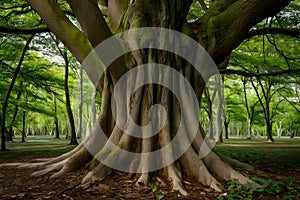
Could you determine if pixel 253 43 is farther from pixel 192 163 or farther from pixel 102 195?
pixel 102 195

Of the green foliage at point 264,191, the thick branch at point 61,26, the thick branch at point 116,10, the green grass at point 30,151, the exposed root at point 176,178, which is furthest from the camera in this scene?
the green grass at point 30,151

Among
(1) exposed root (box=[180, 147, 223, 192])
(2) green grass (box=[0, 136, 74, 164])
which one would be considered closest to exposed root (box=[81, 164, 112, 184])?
(1) exposed root (box=[180, 147, 223, 192])

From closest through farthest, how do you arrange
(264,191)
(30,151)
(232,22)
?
(264,191), (232,22), (30,151)

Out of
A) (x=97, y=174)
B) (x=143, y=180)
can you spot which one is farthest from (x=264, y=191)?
(x=97, y=174)

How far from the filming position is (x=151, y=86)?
4746 mm

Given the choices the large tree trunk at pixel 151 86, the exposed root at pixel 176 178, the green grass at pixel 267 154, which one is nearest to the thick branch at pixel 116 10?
the large tree trunk at pixel 151 86

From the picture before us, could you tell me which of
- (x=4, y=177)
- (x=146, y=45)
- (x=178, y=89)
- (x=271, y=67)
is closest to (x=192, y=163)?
(x=178, y=89)

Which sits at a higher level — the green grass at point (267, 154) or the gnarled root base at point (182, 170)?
the gnarled root base at point (182, 170)

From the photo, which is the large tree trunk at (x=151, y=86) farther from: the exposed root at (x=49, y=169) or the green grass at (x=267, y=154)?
the green grass at (x=267, y=154)

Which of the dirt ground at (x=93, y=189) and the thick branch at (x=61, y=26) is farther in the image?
the thick branch at (x=61, y=26)

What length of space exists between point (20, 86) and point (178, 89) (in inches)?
591

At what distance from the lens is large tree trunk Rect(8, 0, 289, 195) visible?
13.9ft

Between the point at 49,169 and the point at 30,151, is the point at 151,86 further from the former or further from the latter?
the point at 30,151

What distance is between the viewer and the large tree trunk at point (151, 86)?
4.23 meters
